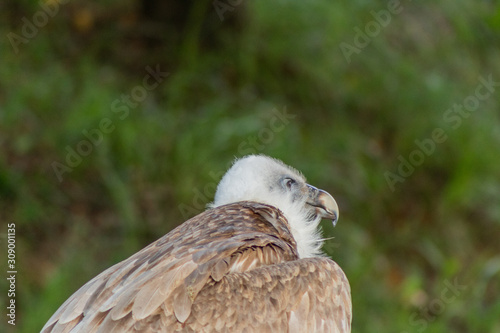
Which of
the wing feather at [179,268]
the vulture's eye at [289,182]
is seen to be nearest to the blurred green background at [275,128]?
the vulture's eye at [289,182]

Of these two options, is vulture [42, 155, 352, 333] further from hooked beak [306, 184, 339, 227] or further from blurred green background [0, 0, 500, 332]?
blurred green background [0, 0, 500, 332]

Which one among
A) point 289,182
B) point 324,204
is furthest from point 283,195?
point 324,204

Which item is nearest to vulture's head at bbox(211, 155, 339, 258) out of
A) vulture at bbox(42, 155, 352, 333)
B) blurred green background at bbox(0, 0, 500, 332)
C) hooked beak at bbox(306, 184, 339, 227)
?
hooked beak at bbox(306, 184, 339, 227)

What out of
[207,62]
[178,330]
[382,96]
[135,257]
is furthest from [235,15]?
[178,330]

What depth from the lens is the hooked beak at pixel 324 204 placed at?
14.6ft

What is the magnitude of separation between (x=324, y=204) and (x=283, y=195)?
0.21 m

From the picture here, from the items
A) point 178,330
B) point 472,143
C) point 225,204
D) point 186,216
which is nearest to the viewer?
point 178,330

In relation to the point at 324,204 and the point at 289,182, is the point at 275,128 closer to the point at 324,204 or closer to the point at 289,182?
the point at 289,182

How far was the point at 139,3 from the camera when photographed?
8484 mm

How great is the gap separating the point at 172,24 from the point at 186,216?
7.35ft

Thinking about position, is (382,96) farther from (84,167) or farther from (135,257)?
(135,257)

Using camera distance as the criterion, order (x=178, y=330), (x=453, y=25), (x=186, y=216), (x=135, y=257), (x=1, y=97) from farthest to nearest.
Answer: (x=453, y=25) → (x=1, y=97) → (x=186, y=216) → (x=135, y=257) → (x=178, y=330)

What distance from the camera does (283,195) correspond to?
4.49m

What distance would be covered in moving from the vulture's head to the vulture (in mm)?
146
